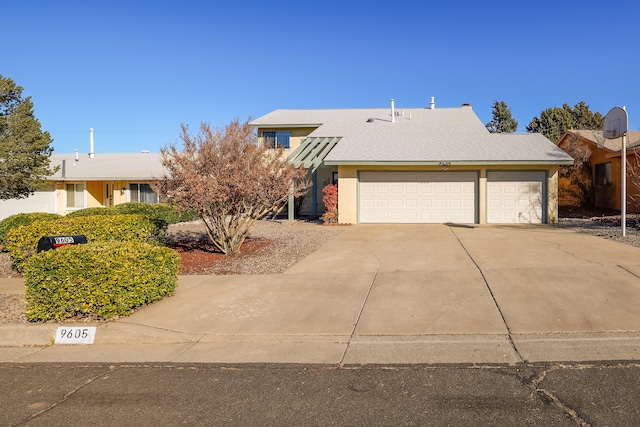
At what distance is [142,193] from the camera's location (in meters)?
30.0

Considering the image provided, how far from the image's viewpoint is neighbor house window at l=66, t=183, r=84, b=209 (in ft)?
99.1

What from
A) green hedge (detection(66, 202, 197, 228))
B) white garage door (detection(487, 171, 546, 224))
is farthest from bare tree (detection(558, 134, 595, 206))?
green hedge (detection(66, 202, 197, 228))

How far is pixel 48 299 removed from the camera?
7.04 m

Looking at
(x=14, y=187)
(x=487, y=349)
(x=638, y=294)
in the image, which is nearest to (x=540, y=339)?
(x=487, y=349)

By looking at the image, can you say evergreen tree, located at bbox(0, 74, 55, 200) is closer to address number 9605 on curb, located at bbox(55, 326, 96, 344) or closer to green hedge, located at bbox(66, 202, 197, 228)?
green hedge, located at bbox(66, 202, 197, 228)

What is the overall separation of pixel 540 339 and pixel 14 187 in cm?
1992

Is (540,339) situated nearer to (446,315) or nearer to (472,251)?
(446,315)

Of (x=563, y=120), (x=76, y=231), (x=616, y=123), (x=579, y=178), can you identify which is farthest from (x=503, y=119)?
(x=76, y=231)

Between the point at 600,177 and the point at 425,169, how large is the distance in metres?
10.9

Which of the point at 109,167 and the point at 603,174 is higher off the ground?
the point at 109,167

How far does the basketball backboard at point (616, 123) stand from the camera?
14.8 m

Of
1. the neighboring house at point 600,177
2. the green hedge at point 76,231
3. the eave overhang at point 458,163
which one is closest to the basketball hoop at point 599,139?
the neighboring house at point 600,177

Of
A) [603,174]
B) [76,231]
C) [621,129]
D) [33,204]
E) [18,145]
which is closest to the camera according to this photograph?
[76,231]

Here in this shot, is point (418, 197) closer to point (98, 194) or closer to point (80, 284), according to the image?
point (80, 284)
